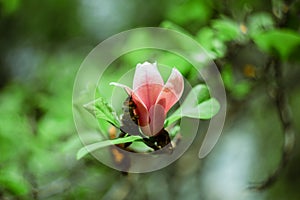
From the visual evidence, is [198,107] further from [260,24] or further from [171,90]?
[260,24]

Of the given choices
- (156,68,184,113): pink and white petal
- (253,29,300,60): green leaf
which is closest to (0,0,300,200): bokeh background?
(253,29,300,60): green leaf

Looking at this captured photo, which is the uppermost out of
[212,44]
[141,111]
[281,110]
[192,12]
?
[141,111]

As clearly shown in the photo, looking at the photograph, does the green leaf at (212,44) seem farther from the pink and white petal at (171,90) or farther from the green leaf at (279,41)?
the pink and white petal at (171,90)

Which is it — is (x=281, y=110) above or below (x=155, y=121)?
below

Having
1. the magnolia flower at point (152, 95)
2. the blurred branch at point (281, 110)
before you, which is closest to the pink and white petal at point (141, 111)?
the magnolia flower at point (152, 95)

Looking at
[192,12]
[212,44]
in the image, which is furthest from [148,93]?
[192,12]

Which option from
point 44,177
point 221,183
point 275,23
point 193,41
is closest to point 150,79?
point 193,41

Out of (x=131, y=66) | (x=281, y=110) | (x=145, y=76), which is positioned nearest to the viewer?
(x=145, y=76)

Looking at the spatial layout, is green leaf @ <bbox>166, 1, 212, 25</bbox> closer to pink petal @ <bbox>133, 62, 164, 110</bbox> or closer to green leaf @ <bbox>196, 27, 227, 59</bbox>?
green leaf @ <bbox>196, 27, 227, 59</bbox>
